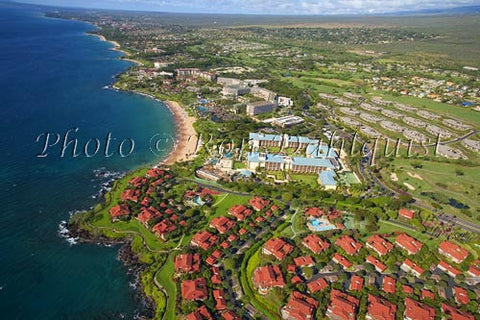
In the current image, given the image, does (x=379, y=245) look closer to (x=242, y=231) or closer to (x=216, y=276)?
(x=242, y=231)

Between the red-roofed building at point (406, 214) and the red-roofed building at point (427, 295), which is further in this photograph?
the red-roofed building at point (406, 214)

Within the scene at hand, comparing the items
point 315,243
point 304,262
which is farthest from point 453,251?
point 304,262

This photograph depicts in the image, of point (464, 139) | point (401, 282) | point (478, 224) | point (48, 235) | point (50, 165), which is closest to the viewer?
point (401, 282)

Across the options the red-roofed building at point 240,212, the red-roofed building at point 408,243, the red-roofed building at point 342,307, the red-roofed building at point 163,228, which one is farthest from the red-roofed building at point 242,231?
the red-roofed building at point 408,243

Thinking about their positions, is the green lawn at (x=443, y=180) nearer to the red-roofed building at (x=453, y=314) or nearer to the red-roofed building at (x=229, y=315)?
the red-roofed building at (x=453, y=314)

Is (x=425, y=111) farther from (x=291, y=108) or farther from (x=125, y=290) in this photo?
(x=125, y=290)

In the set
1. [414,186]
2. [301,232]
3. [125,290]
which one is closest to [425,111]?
[414,186]

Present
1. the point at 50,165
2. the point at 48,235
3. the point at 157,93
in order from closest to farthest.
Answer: the point at 48,235 → the point at 50,165 → the point at 157,93
